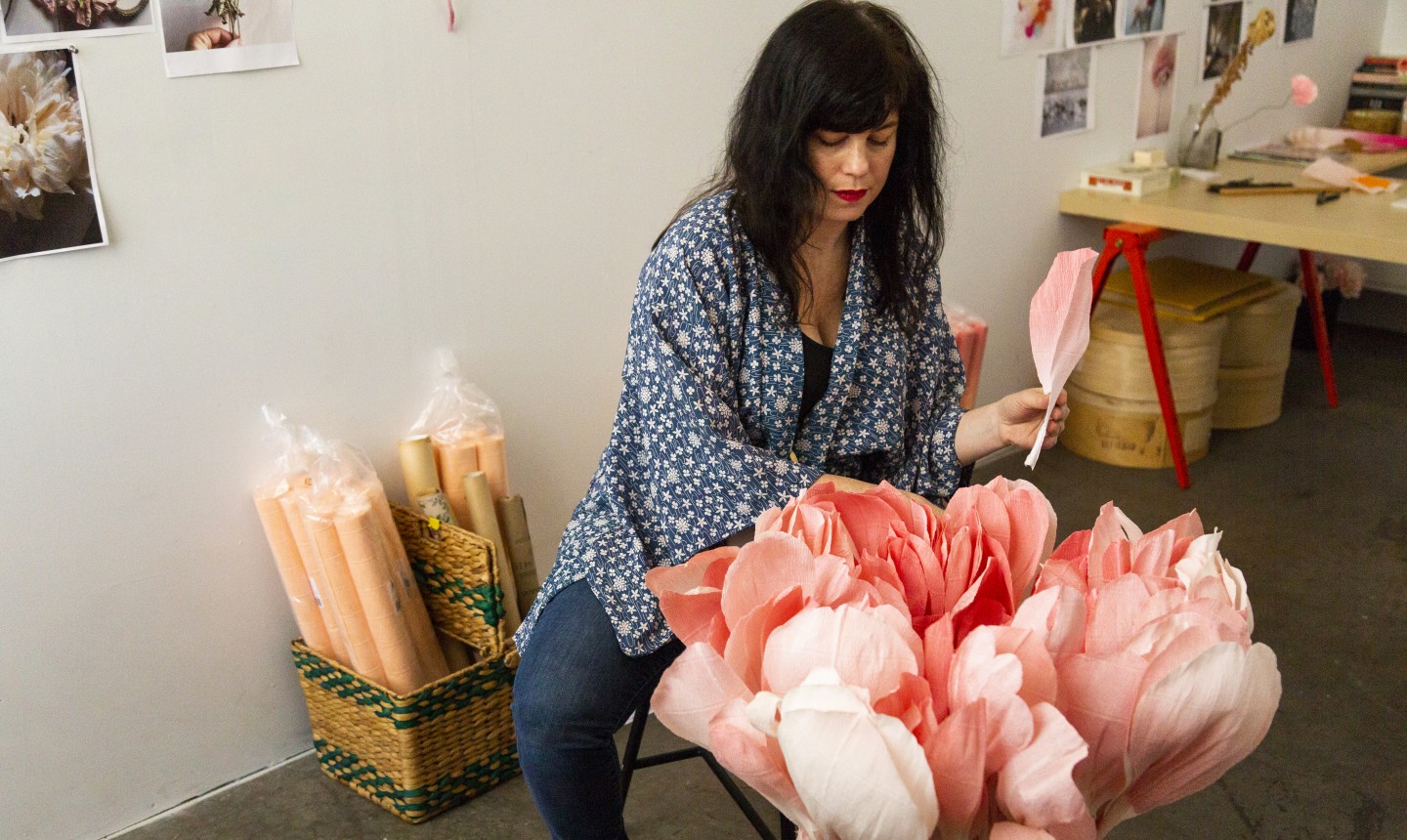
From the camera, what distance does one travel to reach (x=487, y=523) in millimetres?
2234

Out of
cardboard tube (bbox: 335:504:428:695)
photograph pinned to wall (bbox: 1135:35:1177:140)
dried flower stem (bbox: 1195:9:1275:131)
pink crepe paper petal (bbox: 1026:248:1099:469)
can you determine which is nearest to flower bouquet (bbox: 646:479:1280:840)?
pink crepe paper petal (bbox: 1026:248:1099:469)

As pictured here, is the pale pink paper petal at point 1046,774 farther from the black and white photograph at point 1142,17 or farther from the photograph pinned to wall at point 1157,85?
the photograph pinned to wall at point 1157,85

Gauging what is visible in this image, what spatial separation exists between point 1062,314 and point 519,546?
1.52 meters

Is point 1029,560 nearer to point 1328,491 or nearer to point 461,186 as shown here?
point 461,186

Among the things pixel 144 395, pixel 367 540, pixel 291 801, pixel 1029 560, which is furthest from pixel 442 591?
pixel 1029 560

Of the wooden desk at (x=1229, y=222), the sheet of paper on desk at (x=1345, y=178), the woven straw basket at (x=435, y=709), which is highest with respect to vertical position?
the sheet of paper on desk at (x=1345, y=178)

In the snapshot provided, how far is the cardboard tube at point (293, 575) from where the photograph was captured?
2061 millimetres

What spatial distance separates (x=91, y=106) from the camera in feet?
5.95

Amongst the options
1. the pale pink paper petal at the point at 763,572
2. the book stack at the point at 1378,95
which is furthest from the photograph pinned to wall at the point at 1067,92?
the pale pink paper petal at the point at 763,572

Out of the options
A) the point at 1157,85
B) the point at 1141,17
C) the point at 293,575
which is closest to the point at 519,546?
the point at 293,575

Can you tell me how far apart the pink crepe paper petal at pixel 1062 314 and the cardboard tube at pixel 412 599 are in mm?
1365

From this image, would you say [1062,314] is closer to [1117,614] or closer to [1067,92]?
[1117,614]

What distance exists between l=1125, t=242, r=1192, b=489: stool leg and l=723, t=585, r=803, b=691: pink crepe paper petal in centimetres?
271

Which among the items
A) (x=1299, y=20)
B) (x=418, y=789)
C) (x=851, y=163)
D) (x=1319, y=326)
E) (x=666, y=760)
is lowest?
(x=418, y=789)
